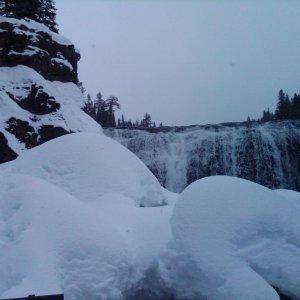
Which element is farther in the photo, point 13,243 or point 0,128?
point 0,128

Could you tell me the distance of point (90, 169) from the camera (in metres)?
6.89

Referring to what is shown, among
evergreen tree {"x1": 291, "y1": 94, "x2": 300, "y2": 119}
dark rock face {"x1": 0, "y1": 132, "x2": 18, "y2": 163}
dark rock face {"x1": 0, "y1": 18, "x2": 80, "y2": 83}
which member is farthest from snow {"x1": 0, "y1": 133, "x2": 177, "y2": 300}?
evergreen tree {"x1": 291, "y1": 94, "x2": 300, "y2": 119}

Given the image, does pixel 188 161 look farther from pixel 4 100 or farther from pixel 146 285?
pixel 146 285

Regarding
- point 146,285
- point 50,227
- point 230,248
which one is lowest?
point 146,285

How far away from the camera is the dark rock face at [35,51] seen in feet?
63.2

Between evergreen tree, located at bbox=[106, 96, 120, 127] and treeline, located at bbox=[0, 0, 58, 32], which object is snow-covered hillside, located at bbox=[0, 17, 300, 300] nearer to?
treeline, located at bbox=[0, 0, 58, 32]

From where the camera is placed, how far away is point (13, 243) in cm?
487

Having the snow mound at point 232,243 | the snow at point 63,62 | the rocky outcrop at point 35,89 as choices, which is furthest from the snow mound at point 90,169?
the snow at point 63,62

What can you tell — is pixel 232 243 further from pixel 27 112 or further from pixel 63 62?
pixel 63 62

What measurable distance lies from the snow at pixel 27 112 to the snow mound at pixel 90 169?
862 centimetres

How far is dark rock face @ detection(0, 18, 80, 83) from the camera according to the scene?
19266mm

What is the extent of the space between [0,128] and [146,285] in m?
12.0

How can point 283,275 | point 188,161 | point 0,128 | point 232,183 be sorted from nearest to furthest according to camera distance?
point 283,275 < point 232,183 < point 0,128 < point 188,161

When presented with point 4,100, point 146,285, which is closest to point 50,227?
point 146,285
